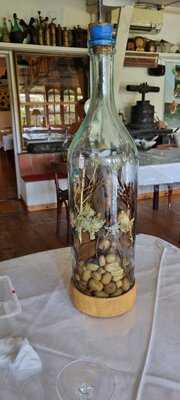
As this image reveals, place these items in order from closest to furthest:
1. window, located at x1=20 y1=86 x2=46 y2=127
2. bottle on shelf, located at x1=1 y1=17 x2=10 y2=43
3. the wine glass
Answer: the wine glass, bottle on shelf, located at x1=1 y1=17 x2=10 y2=43, window, located at x1=20 y1=86 x2=46 y2=127

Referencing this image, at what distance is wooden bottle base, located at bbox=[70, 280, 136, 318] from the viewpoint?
2.77 feet

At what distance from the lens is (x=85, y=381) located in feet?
2.15

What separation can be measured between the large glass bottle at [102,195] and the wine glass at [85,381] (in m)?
0.19

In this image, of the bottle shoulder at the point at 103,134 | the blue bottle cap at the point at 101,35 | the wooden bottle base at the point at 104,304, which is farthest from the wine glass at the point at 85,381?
the blue bottle cap at the point at 101,35

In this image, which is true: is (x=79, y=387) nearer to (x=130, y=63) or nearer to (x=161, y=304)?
(x=161, y=304)

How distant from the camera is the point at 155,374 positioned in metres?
0.68

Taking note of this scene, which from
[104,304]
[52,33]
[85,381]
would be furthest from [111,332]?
[52,33]

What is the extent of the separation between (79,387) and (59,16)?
4.70 metres

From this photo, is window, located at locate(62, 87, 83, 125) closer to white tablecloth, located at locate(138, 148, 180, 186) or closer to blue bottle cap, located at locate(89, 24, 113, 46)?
white tablecloth, located at locate(138, 148, 180, 186)

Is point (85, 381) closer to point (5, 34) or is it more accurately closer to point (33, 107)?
point (5, 34)

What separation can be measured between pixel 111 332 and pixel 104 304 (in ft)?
0.23

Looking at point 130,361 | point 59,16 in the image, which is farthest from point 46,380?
point 59,16

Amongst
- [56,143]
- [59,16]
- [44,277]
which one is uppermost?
[59,16]

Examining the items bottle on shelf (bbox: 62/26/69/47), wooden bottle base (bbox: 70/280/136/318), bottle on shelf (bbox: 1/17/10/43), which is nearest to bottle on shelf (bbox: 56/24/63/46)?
bottle on shelf (bbox: 62/26/69/47)
